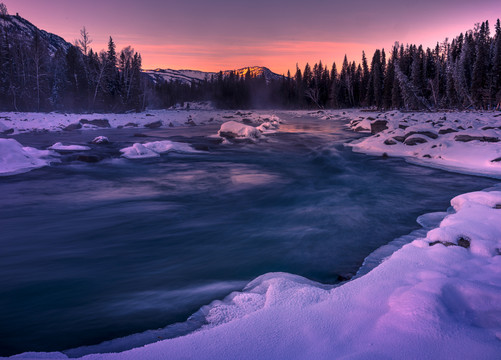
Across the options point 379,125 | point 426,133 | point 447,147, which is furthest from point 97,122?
point 447,147

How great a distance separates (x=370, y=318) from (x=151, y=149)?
1391 cm

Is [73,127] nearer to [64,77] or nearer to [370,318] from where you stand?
[370,318]

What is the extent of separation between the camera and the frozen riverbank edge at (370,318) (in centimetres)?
185

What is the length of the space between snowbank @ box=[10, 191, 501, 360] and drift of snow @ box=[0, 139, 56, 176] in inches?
402

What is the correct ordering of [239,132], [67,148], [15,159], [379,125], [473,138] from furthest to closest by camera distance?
[239,132]
[379,125]
[67,148]
[473,138]
[15,159]

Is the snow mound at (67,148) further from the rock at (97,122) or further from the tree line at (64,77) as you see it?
the tree line at (64,77)

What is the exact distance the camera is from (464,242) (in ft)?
11.5

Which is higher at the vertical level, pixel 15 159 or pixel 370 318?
pixel 15 159

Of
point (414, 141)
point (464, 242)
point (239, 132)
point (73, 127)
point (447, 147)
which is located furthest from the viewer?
point (73, 127)

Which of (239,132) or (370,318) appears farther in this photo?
(239,132)

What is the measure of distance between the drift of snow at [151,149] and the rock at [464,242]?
41.2 ft

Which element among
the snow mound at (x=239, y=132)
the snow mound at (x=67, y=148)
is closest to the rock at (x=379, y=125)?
the snow mound at (x=239, y=132)

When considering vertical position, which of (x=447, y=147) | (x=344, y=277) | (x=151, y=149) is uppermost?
(x=447, y=147)

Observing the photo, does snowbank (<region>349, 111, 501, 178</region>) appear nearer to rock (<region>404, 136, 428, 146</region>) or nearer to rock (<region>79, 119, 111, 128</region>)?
rock (<region>404, 136, 428, 146</region>)
